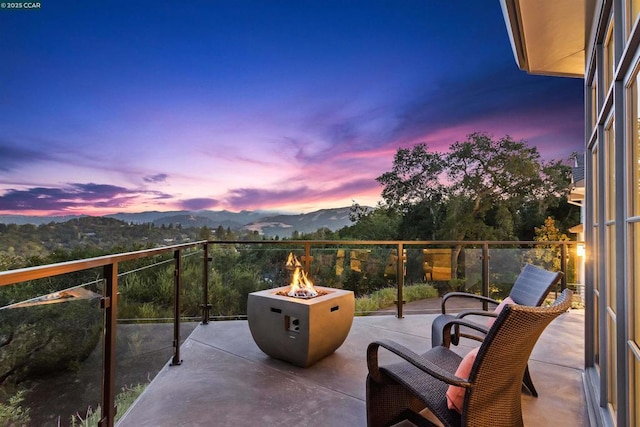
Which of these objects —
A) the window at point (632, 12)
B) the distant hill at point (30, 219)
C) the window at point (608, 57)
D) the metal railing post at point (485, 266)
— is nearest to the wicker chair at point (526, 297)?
the window at point (608, 57)

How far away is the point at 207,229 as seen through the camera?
9164 millimetres

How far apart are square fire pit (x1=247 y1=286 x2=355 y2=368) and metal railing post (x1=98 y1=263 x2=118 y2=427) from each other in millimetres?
1394

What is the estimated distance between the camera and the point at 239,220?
10.6 meters

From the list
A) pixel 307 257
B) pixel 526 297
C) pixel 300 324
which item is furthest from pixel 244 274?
pixel 526 297

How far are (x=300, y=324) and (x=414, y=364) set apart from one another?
4.84 feet

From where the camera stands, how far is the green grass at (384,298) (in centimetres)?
501

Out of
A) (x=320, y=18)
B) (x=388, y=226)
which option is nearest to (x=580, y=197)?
(x=388, y=226)

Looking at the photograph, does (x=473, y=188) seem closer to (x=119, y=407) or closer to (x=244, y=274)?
(x=244, y=274)

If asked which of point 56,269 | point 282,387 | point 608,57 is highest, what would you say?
point 608,57

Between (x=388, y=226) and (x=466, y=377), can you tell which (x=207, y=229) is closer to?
(x=388, y=226)

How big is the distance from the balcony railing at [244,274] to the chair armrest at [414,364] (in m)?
1.45

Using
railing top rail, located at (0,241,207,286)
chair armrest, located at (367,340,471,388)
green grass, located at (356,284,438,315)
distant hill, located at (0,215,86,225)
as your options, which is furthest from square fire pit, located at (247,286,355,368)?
distant hill, located at (0,215,86,225)

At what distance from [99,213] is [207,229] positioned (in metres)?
4.26

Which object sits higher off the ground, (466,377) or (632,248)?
(632,248)
